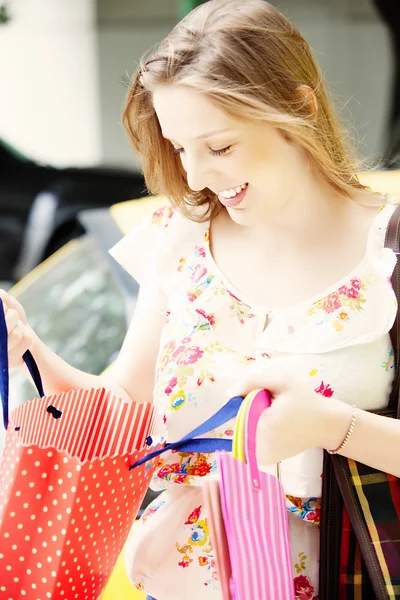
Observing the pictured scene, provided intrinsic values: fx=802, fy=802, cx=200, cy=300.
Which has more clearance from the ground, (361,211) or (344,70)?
(361,211)

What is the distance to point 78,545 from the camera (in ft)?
3.10

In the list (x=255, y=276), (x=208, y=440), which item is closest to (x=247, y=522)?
(x=208, y=440)

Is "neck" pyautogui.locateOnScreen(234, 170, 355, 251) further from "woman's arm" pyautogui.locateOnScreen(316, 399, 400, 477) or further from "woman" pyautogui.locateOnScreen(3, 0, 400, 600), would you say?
"woman's arm" pyautogui.locateOnScreen(316, 399, 400, 477)

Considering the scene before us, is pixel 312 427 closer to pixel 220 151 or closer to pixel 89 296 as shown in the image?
pixel 220 151

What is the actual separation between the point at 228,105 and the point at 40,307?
4.16 ft

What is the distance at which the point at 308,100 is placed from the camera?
106 cm

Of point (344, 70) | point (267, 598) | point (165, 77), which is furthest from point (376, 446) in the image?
point (344, 70)

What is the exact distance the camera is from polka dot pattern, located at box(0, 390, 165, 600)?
3.03ft

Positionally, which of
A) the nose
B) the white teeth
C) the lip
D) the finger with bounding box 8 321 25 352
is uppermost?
the nose

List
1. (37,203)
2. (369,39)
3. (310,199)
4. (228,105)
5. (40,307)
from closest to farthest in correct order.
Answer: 1. (228,105)
2. (310,199)
3. (40,307)
4. (369,39)
5. (37,203)

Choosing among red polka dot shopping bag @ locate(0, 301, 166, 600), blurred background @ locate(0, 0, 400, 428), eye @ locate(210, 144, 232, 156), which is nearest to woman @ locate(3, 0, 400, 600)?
eye @ locate(210, 144, 232, 156)

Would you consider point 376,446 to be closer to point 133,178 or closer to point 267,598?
point 267,598

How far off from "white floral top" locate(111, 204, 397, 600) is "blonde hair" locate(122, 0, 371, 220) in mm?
130

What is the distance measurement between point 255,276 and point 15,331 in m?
0.35
